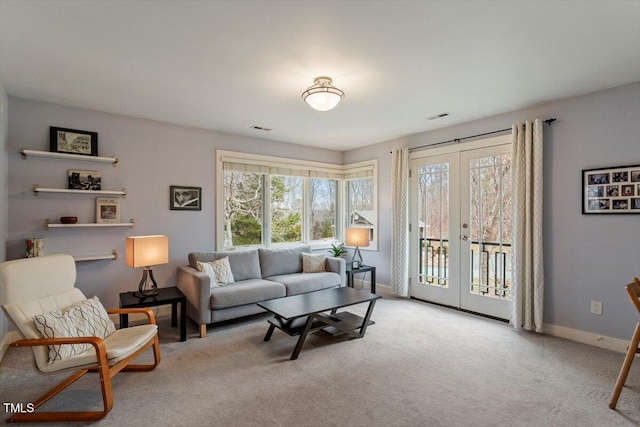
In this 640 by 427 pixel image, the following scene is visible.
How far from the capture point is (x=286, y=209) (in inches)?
216

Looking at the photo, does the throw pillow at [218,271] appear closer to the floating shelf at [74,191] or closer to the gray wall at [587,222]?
the floating shelf at [74,191]

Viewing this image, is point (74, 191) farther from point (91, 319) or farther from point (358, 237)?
point (358, 237)

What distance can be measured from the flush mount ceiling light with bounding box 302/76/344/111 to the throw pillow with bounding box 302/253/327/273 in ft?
8.48

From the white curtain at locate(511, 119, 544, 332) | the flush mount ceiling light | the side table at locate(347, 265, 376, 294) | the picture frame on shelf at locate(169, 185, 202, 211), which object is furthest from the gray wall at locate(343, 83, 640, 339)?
the picture frame on shelf at locate(169, 185, 202, 211)

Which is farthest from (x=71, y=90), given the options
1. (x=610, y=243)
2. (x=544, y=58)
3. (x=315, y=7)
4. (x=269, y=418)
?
(x=610, y=243)

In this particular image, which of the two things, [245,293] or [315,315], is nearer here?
[315,315]

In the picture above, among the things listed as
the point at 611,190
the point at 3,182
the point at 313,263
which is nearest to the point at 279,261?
the point at 313,263

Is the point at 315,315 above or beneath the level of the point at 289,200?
beneath

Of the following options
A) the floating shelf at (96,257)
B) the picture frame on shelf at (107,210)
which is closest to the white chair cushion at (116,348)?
the floating shelf at (96,257)

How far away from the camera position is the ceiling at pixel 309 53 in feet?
6.34

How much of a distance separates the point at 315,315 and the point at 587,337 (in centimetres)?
280

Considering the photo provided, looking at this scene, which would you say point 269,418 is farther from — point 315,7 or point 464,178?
point 464,178

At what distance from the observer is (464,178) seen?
430 cm

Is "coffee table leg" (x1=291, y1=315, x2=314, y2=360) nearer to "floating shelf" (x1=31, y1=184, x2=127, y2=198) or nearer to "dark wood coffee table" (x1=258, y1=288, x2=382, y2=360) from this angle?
"dark wood coffee table" (x1=258, y1=288, x2=382, y2=360)
